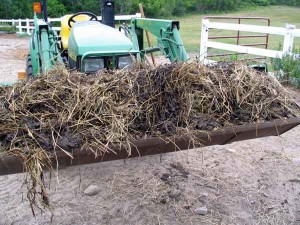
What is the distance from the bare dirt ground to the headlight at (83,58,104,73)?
3.90 ft

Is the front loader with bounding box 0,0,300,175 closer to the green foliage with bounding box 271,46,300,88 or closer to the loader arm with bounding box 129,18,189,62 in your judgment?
the loader arm with bounding box 129,18,189,62

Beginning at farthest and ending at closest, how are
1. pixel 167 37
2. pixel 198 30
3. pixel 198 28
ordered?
pixel 198 28
pixel 198 30
pixel 167 37

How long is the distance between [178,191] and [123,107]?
1436mm

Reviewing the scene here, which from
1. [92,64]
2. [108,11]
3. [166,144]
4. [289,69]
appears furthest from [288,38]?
[166,144]

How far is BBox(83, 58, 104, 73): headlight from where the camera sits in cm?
412

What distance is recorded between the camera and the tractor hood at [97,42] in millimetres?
4195

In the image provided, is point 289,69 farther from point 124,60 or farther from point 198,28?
point 198,28

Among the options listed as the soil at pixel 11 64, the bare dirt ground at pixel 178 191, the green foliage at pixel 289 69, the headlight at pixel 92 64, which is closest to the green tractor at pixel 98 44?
the headlight at pixel 92 64

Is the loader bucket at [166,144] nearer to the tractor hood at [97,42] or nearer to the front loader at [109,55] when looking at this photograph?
the front loader at [109,55]

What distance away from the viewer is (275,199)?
380 cm

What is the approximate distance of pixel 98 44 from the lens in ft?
13.9

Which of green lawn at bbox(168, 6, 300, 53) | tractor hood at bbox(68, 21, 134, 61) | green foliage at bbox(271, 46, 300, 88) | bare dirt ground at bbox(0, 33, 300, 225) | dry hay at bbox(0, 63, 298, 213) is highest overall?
tractor hood at bbox(68, 21, 134, 61)

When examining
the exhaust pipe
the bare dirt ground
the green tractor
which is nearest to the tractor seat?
the green tractor

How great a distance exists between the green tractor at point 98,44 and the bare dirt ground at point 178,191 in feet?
4.00
